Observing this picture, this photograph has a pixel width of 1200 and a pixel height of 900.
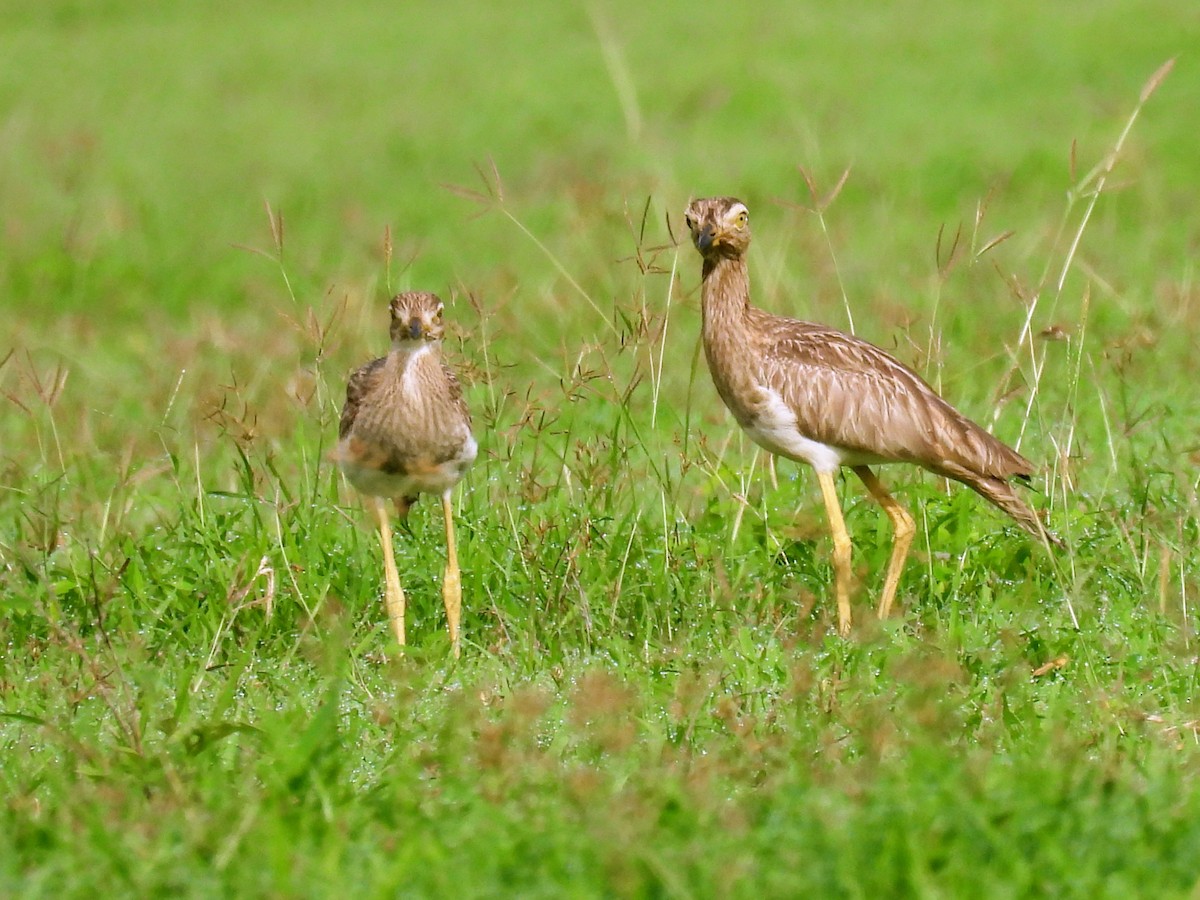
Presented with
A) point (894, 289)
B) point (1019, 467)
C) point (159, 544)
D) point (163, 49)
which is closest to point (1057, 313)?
point (894, 289)

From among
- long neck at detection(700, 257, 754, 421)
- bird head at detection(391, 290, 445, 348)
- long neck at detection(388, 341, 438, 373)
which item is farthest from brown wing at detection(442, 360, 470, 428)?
long neck at detection(700, 257, 754, 421)

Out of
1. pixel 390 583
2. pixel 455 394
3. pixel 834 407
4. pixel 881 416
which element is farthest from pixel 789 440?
pixel 390 583

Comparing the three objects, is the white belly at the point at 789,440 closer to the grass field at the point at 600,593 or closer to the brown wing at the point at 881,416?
the brown wing at the point at 881,416

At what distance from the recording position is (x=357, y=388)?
535 cm

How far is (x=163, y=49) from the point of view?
1970 cm

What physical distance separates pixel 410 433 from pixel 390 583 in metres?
0.44

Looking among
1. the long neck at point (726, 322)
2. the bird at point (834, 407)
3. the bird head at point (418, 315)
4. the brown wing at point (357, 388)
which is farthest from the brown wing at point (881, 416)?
the brown wing at point (357, 388)

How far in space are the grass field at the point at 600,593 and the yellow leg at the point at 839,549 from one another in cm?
6

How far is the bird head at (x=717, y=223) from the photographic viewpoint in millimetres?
5281

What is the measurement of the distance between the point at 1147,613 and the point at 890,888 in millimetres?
1998

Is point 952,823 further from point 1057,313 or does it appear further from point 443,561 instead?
point 1057,313

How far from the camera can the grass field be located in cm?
311

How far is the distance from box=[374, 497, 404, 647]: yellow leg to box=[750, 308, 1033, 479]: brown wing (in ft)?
3.99

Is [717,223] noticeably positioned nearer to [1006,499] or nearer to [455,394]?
[455,394]
